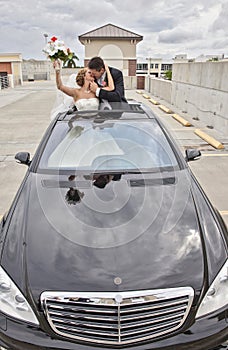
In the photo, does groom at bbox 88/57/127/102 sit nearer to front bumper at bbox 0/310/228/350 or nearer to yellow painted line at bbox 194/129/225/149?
yellow painted line at bbox 194/129/225/149

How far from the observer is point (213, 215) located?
2.21 m

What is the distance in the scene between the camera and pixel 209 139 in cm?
711

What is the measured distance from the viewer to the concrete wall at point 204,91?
7820mm

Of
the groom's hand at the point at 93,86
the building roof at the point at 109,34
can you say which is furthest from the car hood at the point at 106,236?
the building roof at the point at 109,34

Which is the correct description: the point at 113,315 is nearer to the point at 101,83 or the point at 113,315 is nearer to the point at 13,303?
the point at 13,303

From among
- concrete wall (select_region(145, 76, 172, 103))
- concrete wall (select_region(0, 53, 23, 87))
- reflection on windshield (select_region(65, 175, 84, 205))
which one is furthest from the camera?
concrete wall (select_region(0, 53, 23, 87))

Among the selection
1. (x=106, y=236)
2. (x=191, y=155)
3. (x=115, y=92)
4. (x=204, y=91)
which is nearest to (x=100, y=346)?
(x=106, y=236)

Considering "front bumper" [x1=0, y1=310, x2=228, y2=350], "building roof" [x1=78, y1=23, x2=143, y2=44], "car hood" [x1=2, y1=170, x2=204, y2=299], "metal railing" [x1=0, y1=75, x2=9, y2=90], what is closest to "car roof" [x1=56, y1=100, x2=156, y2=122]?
"car hood" [x1=2, y1=170, x2=204, y2=299]

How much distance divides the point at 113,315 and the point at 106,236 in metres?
0.48

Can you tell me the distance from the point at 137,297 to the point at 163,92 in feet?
53.7

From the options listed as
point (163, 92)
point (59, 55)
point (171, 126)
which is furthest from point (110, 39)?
point (59, 55)

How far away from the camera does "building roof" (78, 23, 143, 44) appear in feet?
90.7

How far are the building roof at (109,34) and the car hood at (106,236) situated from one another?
2794 cm

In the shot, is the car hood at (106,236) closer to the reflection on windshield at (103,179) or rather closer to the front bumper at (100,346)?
the reflection on windshield at (103,179)
